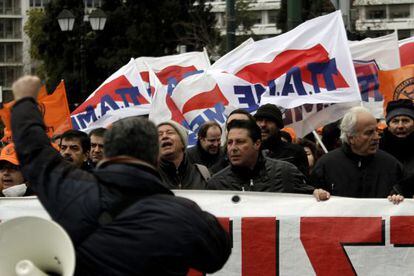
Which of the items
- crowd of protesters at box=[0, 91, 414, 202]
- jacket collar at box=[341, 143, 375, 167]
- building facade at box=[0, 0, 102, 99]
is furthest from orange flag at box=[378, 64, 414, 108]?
building facade at box=[0, 0, 102, 99]

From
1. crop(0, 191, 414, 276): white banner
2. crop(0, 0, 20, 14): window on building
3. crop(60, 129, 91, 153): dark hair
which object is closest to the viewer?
crop(0, 191, 414, 276): white banner

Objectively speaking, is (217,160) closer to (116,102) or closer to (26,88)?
(116,102)

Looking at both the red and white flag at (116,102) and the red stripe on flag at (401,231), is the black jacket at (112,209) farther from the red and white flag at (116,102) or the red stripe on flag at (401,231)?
the red and white flag at (116,102)

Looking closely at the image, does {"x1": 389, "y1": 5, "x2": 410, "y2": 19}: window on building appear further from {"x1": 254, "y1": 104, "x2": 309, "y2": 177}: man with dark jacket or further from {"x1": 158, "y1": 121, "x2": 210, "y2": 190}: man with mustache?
{"x1": 158, "y1": 121, "x2": 210, "y2": 190}: man with mustache

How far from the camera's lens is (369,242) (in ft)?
21.4

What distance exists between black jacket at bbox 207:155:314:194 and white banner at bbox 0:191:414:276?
0.16 meters

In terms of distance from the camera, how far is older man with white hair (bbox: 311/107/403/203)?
6.92 m

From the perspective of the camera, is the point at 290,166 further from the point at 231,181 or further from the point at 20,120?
the point at 20,120

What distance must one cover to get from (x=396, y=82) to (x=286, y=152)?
2389 mm

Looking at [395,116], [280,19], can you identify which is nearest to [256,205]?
[395,116]

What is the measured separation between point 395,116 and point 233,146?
5.55 ft

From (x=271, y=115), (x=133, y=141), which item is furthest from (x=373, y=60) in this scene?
(x=133, y=141)

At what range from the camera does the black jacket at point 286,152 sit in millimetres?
8141

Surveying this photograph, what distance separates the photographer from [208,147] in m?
9.22
